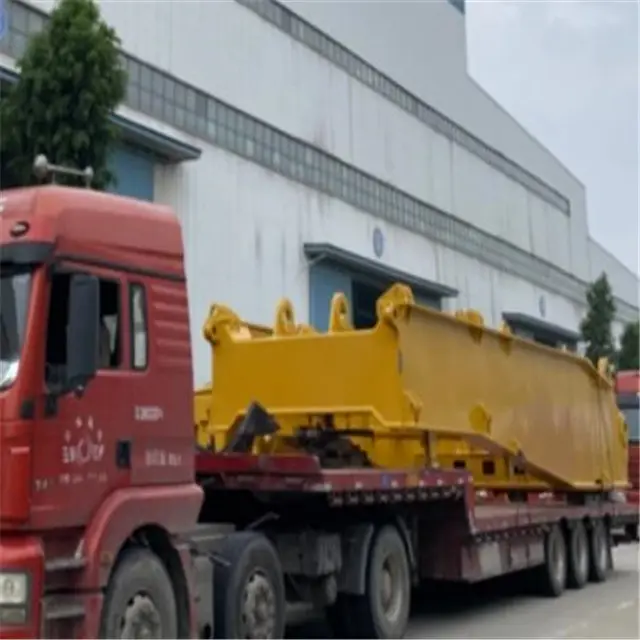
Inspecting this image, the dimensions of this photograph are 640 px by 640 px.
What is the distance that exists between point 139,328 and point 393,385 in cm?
435

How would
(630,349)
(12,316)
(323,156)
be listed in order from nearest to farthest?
(12,316), (323,156), (630,349)

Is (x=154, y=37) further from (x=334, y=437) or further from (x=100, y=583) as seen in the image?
(x=100, y=583)

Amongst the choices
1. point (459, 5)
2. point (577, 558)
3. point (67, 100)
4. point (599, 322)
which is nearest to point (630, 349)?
point (599, 322)

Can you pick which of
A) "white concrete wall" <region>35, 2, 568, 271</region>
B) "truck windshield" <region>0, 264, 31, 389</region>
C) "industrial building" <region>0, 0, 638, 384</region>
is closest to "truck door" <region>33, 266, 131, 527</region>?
"truck windshield" <region>0, 264, 31, 389</region>

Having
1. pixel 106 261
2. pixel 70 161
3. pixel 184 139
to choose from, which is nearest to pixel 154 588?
pixel 106 261

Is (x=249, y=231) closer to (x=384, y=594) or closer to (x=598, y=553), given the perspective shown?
(x=598, y=553)

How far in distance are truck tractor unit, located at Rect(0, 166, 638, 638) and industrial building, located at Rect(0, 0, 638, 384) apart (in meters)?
6.03

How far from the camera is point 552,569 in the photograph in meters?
13.6

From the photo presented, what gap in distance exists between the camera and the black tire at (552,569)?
13.5m

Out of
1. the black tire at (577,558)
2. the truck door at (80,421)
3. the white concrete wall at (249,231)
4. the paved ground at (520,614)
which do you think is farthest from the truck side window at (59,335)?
the white concrete wall at (249,231)

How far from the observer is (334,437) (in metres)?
11.2

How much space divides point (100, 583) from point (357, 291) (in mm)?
29919

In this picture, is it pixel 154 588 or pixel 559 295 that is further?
pixel 559 295

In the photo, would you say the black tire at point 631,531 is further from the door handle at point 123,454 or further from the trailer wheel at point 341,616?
the door handle at point 123,454
